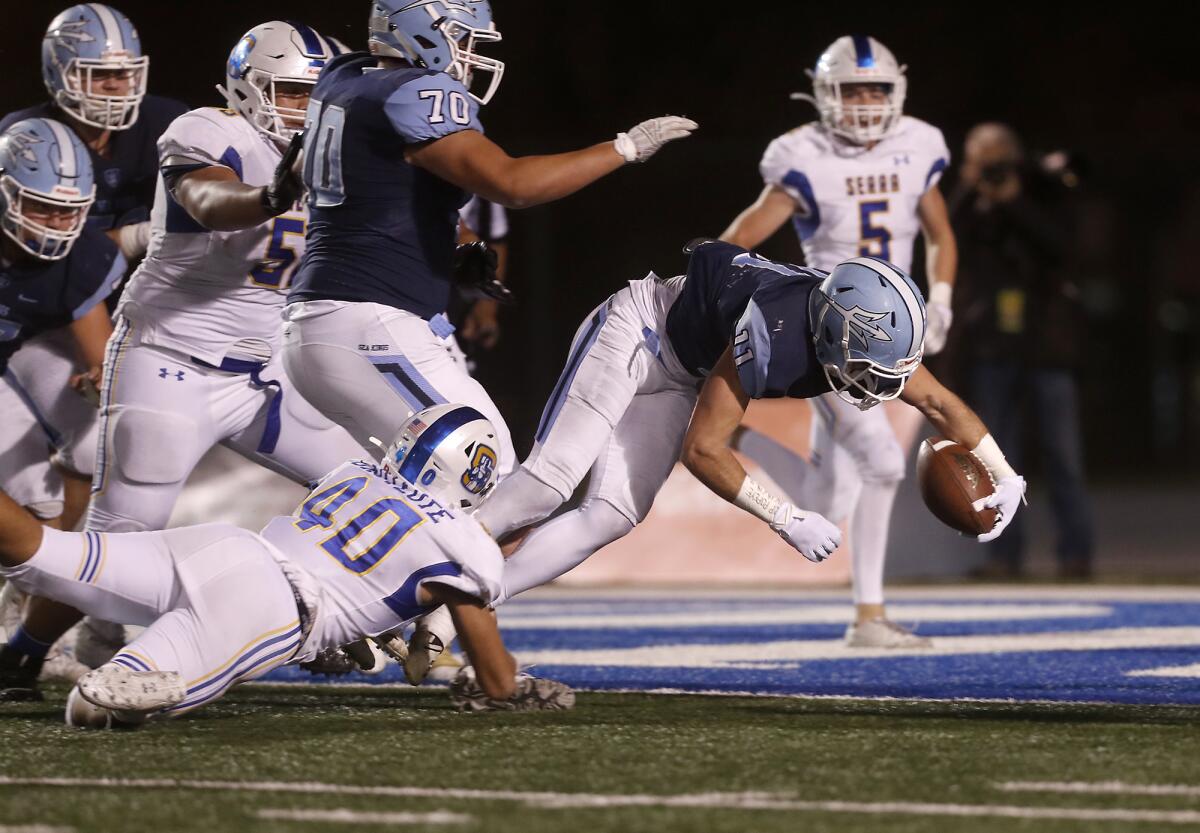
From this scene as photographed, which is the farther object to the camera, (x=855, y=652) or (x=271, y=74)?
(x=855, y=652)

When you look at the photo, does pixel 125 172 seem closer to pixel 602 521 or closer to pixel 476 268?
pixel 476 268

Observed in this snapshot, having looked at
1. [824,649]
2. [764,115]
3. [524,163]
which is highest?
[764,115]

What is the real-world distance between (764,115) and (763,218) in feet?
27.3

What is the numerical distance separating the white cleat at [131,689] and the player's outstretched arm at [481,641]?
0.52 metres

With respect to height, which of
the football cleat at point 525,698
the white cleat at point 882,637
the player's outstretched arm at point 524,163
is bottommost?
the white cleat at point 882,637

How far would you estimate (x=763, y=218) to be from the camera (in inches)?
234

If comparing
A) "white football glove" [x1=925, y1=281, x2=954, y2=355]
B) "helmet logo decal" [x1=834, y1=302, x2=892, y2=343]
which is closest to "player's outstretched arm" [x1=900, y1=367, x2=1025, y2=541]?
"helmet logo decal" [x1=834, y1=302, x2=892, y2=343]

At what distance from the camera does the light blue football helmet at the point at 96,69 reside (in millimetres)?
5375

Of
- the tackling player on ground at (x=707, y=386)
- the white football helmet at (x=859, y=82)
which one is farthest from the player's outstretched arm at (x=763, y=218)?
the tackling player on ground at (x=707, y=386)

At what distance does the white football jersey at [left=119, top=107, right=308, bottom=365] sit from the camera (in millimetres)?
4715

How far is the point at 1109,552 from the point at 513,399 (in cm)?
303

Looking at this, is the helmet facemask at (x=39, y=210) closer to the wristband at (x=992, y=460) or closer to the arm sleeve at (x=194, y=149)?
the arm sleeve at (x=194, y=149)

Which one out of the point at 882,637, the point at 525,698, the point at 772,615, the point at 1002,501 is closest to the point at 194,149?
the point at 525,698

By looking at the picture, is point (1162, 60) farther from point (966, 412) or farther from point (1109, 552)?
point (966, 412)
